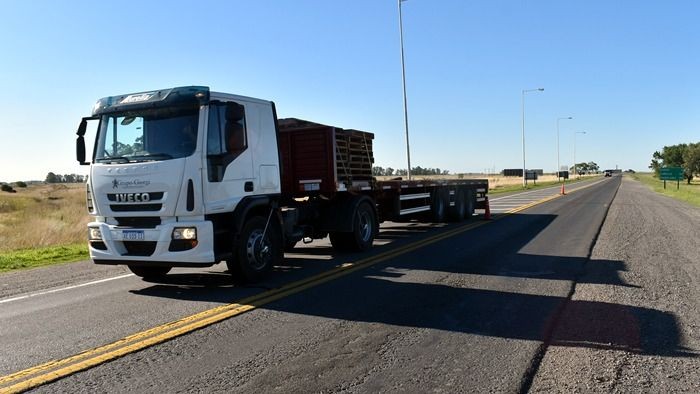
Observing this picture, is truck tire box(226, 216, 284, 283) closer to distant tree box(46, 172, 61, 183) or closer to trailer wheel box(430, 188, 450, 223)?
trailer wheel box(430, 188, 450, 223)

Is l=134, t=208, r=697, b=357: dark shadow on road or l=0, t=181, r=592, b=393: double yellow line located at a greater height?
l=0, t=181, r=592, b=393: double yellow line

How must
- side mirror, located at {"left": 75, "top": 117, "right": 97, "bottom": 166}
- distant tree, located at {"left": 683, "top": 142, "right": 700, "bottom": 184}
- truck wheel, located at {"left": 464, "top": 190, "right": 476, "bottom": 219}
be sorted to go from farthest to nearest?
distant tree, located at {"left": 683, "top": 142, "right": 700, "bottom": 184}
truck wheel, located at {"left": 464, "top": 190, "right": 476, "bottom": 219}
side mirror, located at {"left": 75, "top": 117, "right": 97, "bottom": 166}

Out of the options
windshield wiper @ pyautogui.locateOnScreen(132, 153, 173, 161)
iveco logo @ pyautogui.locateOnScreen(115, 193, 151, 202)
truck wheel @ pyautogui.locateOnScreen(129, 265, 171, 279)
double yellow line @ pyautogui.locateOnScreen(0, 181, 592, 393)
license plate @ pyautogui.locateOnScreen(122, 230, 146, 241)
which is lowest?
double yellow line @ pyautogui.locateOnScreen(0, 181, 592, 393)

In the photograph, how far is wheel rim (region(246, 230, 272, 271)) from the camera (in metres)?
8.07

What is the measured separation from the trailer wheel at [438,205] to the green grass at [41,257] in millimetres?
9724

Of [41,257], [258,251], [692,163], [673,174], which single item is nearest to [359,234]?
[258,251]

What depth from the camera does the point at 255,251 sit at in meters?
8.16

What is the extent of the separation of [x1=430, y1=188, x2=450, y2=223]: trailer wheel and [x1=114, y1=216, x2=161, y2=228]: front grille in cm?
Answer: 1065

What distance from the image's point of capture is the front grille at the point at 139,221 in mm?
7332

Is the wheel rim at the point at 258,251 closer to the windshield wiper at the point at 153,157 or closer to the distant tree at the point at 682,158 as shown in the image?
the windshield wiper at the point at 153,157

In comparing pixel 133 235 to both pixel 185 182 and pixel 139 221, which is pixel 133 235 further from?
pixel 185 182

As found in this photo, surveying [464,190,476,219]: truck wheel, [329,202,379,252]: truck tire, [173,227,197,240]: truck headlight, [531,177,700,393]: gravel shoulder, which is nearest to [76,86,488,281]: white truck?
[173,227,197,240]: truck headlight

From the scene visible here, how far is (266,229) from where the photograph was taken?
847 cm

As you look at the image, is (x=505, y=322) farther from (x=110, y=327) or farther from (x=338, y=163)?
(x=338, y=163)
